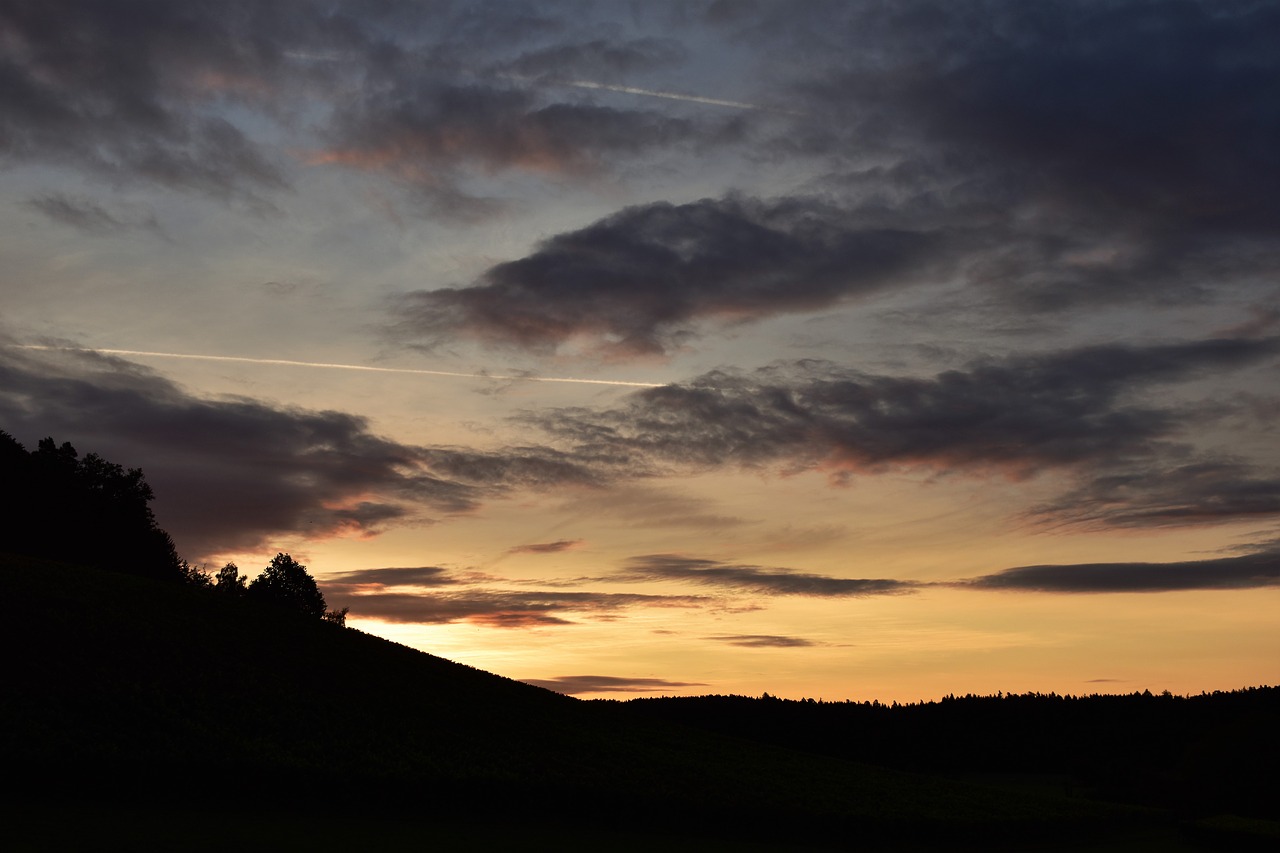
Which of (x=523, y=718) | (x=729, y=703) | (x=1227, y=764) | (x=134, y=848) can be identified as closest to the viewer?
(x=134, y=848)

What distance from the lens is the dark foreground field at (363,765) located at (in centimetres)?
2947

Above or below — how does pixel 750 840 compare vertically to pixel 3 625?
below

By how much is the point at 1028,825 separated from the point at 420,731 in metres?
25.9

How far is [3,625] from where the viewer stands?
39.8 meters

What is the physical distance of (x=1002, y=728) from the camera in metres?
93.9

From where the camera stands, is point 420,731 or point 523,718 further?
point 523,718

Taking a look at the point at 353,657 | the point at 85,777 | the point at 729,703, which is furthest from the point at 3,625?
the point at 729,703

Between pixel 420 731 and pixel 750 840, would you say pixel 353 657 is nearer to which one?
pixel 420 731

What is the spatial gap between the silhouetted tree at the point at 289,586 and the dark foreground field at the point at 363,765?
46.2 meters

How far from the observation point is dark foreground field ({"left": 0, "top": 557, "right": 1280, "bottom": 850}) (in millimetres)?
29469

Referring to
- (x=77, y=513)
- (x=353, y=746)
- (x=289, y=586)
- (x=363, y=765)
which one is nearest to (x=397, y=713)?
(x=353, y=746)

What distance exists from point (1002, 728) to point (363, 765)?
72.9 metres

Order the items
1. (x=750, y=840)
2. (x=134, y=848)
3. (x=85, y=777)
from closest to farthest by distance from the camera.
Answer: (x=134, y=848) < (x=85, y=777) < (x=750, y=840)

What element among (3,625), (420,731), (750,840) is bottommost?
(750,840)
